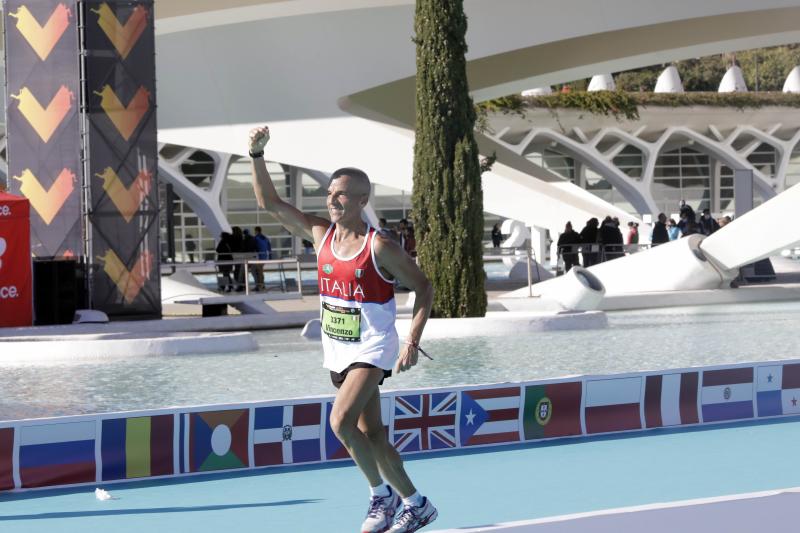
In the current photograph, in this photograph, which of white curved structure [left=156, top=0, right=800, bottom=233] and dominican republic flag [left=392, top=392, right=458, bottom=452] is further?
white curved structure [left=156, top=0, right=800, bottom=233]

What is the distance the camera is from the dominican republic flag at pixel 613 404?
26.0 ft

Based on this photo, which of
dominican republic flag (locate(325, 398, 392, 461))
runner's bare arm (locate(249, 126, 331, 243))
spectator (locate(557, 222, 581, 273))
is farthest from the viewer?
spectator (locate(557, 222, 581, 273))

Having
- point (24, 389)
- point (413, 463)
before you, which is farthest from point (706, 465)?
point (24, 389)

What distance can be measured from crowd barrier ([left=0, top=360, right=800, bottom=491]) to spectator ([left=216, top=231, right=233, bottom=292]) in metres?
14.8

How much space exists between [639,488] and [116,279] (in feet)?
30.2

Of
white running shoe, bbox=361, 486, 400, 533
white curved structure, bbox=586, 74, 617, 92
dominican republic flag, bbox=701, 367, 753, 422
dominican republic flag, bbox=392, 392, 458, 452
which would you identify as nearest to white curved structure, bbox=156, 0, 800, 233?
dominican republic flag, bbox=701, 367, 753, 422

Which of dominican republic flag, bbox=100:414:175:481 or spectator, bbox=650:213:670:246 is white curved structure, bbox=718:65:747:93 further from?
dominican republic flag, bbox=100:414:175:481

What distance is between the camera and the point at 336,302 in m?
4.84

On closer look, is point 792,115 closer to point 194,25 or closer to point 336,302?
point 194,25

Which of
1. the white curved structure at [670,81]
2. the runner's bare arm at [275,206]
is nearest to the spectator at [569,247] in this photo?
the runner's bare arm at [275,206]

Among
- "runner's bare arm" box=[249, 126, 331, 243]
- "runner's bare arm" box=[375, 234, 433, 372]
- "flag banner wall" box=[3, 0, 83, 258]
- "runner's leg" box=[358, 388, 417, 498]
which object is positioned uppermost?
"flag banner wall" box=[3, 0, 83, 258]

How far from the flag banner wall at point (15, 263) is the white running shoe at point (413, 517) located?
29.3 feet

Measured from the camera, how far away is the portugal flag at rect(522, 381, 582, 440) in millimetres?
7699

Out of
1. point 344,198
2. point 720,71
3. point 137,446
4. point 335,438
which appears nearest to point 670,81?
point 720,71
